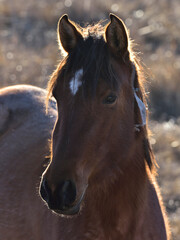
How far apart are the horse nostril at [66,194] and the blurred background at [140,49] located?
290 centimetres

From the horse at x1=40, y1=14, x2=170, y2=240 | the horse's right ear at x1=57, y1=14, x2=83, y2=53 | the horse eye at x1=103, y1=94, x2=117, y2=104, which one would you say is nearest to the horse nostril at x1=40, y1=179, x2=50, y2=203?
the horse at x1=40, y1=14, x2=170, y2=240

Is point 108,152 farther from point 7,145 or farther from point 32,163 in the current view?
point 7,145

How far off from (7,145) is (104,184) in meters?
1.60

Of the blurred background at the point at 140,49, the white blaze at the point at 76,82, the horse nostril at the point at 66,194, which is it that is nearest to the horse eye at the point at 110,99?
the white blaze at the point at 76,82

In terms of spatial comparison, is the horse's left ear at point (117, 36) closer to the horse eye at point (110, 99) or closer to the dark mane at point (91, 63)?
the dark mane at point (91, 63)

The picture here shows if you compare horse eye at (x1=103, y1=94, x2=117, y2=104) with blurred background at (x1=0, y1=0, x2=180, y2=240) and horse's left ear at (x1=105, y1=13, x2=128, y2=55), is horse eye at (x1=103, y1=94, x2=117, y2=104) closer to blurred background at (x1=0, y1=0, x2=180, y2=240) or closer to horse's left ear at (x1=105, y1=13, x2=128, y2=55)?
horse's left ear at (x1=105, y1=13, x2=128, y2=55)

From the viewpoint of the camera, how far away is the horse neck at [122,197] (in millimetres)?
2994

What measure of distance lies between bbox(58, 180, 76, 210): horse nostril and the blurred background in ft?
9.53

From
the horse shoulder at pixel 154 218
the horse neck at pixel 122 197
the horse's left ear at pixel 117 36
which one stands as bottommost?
the horse shoulder at pixel 154 218

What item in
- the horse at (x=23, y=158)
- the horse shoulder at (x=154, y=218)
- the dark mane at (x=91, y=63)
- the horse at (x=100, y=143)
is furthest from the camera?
the horse at (x=23, y=158)

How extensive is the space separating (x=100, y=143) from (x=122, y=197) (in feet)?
1.64

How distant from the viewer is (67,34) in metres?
3.00

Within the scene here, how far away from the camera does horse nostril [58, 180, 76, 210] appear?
247 centimetres

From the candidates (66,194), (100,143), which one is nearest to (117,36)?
(100,143)
